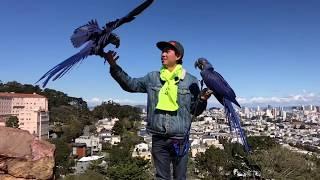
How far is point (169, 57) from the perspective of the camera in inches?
118

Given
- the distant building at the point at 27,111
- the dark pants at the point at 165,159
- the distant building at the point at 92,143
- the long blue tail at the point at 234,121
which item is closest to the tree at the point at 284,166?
the dark pants at the point at 165,159

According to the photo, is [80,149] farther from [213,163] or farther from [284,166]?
[284,166]

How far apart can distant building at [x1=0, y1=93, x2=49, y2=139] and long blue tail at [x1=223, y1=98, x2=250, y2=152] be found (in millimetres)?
58206

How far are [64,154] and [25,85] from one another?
42897mm

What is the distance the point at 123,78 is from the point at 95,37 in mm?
342

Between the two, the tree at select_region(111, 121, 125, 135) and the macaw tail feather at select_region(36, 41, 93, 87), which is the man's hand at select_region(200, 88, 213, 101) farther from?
the tree at select_region(111, 121, 125, 135)

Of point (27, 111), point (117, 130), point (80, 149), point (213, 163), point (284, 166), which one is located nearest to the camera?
point (284, 166)

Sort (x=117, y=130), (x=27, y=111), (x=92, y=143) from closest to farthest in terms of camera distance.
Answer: (x=92, y=143), (x=117, y=130), (x=27, y=111)

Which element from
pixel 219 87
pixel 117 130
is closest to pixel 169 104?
pixel 219 87

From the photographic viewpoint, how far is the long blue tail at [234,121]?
2693 millimetres

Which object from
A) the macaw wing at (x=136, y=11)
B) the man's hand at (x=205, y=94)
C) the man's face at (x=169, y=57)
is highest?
the macaw wing at (x=136, y=11)

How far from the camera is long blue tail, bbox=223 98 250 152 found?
2693mm

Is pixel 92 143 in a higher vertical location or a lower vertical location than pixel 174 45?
lower

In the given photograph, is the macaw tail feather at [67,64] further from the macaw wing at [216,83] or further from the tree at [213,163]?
the tree at [213,163]
